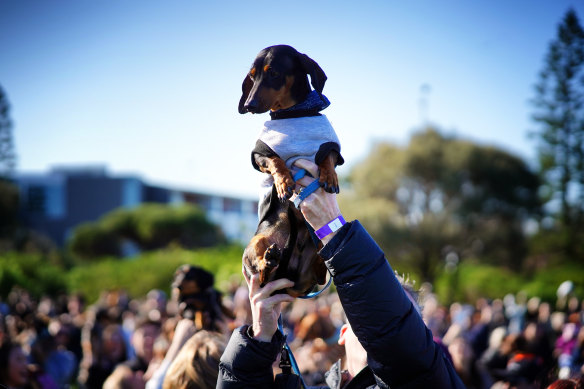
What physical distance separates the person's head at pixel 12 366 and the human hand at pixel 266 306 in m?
3.78

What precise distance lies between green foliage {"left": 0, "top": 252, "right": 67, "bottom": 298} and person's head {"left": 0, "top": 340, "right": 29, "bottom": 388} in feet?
67.1

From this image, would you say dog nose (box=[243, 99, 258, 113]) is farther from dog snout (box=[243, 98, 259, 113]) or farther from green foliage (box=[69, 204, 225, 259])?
green foliage (box=[69, 204, 225, 259])

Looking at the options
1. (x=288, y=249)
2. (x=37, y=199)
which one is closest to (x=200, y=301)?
(x=288, y=249)

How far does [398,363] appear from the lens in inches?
70.2

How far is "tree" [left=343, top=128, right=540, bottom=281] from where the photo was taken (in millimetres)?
31016

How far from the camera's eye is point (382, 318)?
5.82ft

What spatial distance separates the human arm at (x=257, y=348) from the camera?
201 centimetres

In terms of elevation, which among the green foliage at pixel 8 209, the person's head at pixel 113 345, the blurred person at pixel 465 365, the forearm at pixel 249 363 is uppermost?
the forearm at pixel 249 363

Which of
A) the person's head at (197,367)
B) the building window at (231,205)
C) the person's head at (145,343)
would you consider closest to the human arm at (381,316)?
the person's head at (197,367)

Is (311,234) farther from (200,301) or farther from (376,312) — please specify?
(200,301)

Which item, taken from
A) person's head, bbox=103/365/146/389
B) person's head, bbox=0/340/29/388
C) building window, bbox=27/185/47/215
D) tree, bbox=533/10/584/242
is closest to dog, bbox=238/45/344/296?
person's head, bbox=103/365/146/389

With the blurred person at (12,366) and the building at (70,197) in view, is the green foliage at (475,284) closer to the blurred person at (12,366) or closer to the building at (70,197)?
the blurred person at (12,366)

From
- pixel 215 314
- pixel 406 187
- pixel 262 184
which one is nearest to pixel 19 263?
pixel 406 187

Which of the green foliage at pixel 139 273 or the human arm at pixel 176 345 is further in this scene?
the green foliage at pixel 139 273
